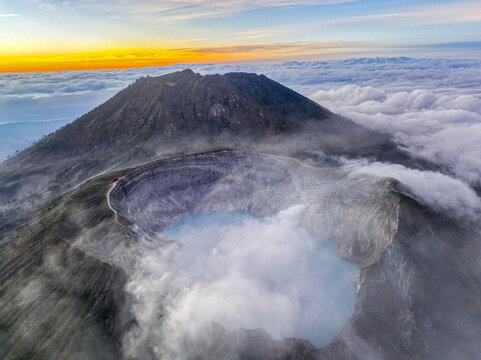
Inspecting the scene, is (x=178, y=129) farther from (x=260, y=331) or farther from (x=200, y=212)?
(x=260, y=331)

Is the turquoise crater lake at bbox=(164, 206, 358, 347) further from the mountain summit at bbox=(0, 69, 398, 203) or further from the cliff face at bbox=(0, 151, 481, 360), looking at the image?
the mountain summit at bbox=(0, 69, 398, 203)

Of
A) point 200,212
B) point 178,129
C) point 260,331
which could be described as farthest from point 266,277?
point 178,129

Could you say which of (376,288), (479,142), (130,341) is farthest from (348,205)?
(479,142)

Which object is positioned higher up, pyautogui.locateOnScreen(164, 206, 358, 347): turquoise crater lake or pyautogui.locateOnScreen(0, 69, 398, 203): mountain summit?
pyautogui.locateOnScreen(0, 69, 398, 203): mountain summit

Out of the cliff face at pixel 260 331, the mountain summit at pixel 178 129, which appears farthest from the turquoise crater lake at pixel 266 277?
the mountain summit at pixel 178 129

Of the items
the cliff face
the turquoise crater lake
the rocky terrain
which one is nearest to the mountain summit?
the rocky terrain

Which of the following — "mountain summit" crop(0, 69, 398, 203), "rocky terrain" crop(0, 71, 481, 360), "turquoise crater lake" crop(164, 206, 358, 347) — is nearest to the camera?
"rocky terrain" crop(0, 71, 481, 360)
